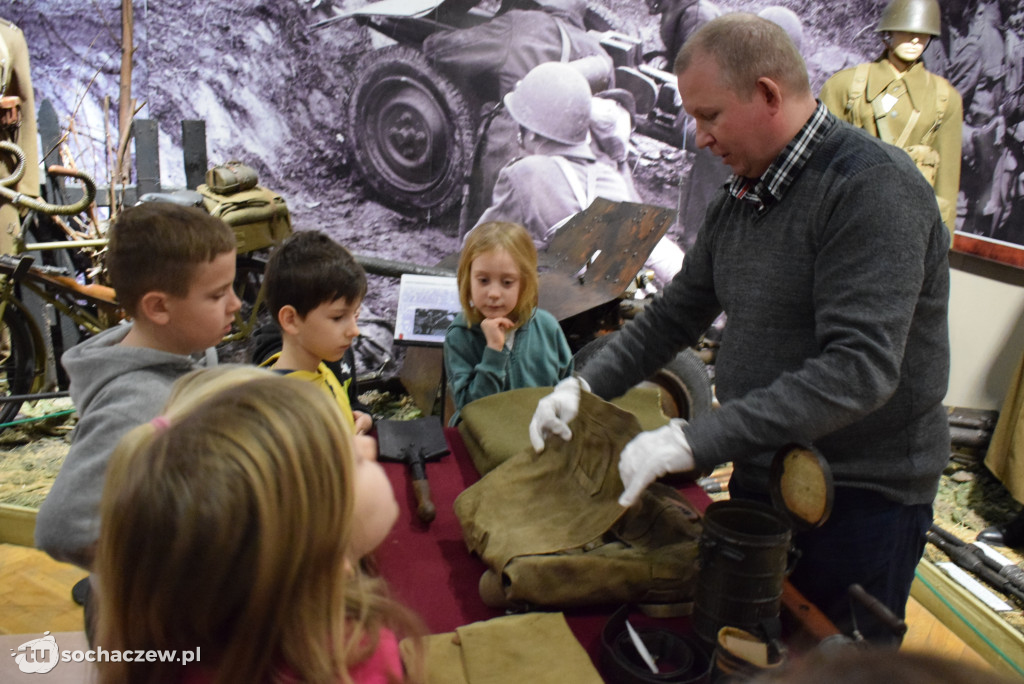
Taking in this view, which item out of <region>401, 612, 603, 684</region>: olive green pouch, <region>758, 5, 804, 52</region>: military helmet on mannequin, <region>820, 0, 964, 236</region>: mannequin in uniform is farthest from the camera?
<region>758, 5, 804, 52</region>: military helmet on mannequin

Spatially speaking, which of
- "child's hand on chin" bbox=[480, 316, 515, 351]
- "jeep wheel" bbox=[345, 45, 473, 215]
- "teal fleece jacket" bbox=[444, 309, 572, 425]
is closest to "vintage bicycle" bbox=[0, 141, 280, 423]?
"jeep wheel" bbox=[345, 45, 473, 215]

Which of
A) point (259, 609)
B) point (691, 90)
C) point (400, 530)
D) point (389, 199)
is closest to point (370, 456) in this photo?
point (259, 609)

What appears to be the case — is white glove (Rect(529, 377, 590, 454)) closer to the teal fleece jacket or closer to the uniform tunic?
the teal fleece jacket

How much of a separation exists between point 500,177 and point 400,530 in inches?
151

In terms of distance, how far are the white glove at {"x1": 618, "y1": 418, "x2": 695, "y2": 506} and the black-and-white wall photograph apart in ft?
12.7

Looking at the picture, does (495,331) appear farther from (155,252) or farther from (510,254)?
(155,252)

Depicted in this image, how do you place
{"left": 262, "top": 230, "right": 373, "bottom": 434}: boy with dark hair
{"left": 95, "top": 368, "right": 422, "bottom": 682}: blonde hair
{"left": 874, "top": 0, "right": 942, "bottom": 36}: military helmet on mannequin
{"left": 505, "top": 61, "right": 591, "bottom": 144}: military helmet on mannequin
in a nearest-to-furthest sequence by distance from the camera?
{"left": 95, "top": 368, "right": 422, "bottom": 682}: blonde hair
{"left": 262, "top": 230, "right": 373, "bottom": 434}: boy with dark hair
{"left": 874, "top": 0, "right": 942, "bottom": 36}: military helmet on mannequin
{"left": 505, "top": 61, "right": 591, "bottom": 144}: military helmet on mannequin

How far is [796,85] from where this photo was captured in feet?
4.94

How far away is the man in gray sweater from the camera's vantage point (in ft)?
4.47

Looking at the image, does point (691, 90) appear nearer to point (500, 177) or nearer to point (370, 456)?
point (370, 456)

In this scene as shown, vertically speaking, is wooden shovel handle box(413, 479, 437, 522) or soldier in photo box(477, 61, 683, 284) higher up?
soldier in photo box(477, 61, 683, 284)

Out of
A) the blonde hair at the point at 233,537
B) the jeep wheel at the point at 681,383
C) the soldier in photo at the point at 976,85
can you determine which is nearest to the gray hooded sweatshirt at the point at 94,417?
the blonde hair at the point at 233,537

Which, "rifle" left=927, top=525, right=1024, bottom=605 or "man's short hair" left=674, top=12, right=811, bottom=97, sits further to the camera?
"rifle" left=927, top=525, right=1024, bottom=605

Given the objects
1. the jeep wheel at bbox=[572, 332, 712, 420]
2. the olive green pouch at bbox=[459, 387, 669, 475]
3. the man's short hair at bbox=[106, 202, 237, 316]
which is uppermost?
the man's short hair at bbox=[106, 202, 237, 316]
